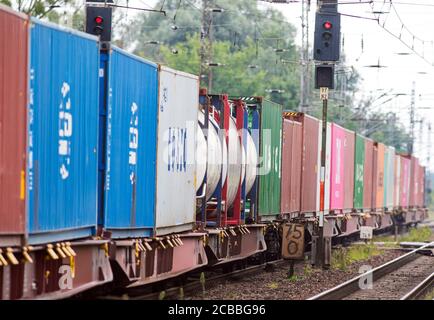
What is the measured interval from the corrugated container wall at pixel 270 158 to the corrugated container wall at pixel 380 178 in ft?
55.3

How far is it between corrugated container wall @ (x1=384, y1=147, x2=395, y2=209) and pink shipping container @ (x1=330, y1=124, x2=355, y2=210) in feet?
28.2

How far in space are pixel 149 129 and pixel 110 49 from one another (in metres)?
1.92

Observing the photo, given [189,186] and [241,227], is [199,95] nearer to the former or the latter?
[189,186]

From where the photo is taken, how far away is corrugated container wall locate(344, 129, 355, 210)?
3194 centimetres

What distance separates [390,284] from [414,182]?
34984 millimetres

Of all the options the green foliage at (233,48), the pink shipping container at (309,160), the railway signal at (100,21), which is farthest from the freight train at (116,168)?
the green foliage at (233,48)

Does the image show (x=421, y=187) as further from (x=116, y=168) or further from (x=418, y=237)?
(x=116, y=168)

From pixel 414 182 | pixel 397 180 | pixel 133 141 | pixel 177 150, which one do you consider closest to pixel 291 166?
pixel 177 150

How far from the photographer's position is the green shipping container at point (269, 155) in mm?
21125

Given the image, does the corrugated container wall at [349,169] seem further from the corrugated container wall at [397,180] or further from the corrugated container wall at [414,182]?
the corrugated container wall at [414,182]

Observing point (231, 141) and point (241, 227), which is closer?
point (231, 141)

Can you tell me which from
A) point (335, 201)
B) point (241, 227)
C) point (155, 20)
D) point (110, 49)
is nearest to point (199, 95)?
point (241, 227)
